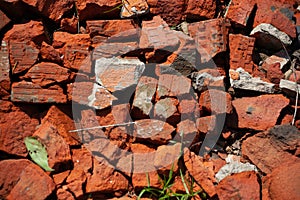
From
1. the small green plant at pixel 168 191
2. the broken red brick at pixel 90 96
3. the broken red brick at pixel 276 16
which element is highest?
the broken red brick at pixel 276 16

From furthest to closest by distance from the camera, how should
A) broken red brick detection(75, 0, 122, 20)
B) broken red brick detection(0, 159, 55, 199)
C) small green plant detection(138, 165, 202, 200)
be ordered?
broken red brick detection(75, 0, 122, 20)
small green plant detection(138, 165, 202, 200)
broken red brick detection(0, 159, 55, 199)

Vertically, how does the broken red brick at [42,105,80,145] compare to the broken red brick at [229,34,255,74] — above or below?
below

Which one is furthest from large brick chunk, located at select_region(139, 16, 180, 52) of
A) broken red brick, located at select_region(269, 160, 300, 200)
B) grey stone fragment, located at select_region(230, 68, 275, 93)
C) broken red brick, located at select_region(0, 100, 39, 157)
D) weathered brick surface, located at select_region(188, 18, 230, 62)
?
broken red brick, located at select_region(269, 160, 300, 200)

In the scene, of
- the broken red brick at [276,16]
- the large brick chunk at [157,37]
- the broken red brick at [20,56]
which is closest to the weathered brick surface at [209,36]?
the large brick chunk at [157,37]

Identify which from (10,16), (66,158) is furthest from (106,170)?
(10,16)

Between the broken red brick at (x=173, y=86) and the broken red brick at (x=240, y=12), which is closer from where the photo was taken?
the broken red brick at (x=173, y=86)

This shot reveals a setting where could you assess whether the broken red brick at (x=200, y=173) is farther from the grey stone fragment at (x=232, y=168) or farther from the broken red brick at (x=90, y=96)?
the broken red brick at (x=90, y=96)

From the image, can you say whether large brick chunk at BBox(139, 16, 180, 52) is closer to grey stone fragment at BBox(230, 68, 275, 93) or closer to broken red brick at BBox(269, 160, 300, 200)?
grey stone fragment at BBox(230, 68, 275, 93)

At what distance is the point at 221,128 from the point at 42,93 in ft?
3.02

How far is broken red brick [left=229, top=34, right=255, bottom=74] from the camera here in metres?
2.28

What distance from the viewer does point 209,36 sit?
2240mm

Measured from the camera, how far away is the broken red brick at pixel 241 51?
89.8 inches

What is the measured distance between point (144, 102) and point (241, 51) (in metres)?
0.60

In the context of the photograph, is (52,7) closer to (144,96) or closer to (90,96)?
(90,96)
